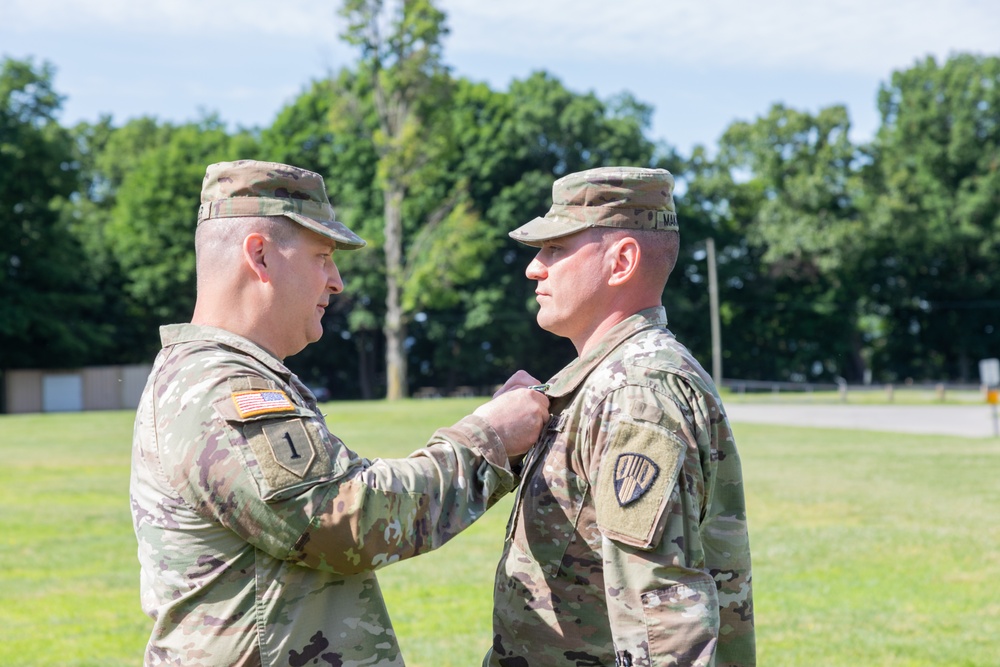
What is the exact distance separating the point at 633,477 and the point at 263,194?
1.32 m

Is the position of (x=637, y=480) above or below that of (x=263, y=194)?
below

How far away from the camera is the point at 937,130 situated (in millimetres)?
62031

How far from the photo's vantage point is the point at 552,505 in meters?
3.13

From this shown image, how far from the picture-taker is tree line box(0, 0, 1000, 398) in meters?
50.7

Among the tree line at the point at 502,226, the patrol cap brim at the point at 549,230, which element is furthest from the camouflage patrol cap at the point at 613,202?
the tree line at the point at 502,226

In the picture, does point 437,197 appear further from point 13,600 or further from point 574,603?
point 574,603

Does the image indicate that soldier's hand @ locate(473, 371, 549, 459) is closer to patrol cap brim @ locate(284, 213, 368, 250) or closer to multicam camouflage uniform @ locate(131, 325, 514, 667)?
multicam camouflage uniform @ locate(131, 325, 514, 667)

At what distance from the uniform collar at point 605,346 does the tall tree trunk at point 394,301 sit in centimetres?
4630

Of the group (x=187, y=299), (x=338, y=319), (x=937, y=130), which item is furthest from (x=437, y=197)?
(x=937, y=130)

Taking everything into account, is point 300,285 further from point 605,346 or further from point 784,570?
point 784,570

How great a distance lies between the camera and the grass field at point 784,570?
771cm

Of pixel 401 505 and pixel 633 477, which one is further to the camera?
pixel 633 477

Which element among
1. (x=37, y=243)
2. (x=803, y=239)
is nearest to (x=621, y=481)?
(x=37, y=243)

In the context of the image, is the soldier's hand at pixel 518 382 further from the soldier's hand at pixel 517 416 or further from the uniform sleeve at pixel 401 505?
the uniform sleeve at pixel 401 505
